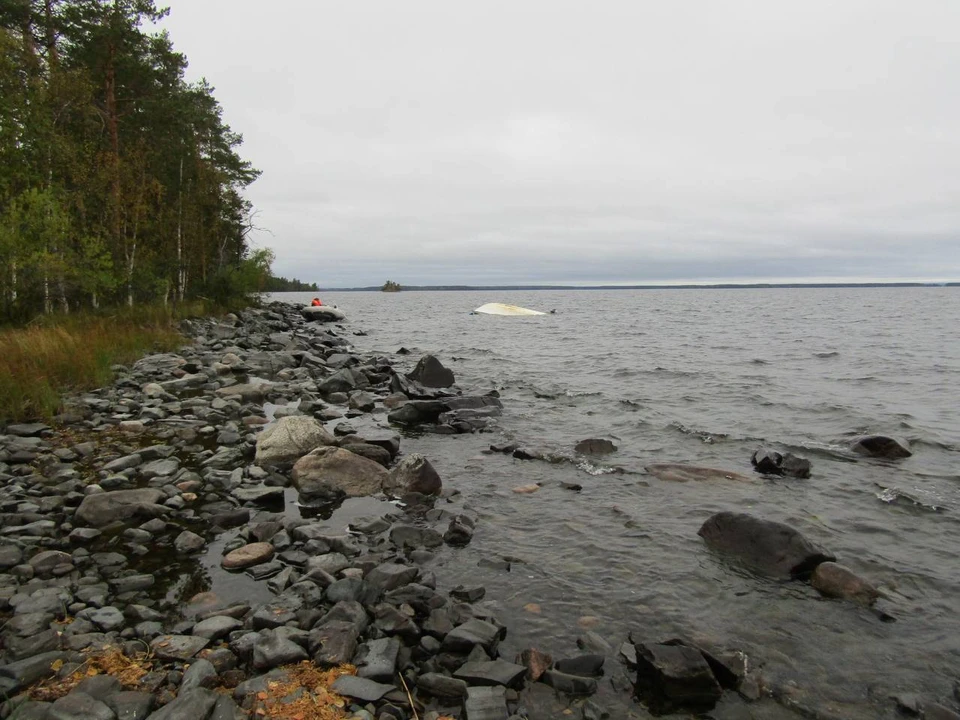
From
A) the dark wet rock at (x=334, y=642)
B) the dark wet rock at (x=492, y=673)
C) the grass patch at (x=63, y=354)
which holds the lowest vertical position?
the dark wet rock at (x=492, y=673)

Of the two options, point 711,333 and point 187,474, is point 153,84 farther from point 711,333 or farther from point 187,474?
point 711,333

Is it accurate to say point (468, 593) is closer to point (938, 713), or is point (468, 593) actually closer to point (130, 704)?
point (130, 704)

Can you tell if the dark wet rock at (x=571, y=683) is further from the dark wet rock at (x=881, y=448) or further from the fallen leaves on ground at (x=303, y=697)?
the dark wet rock at (x=881, y=448)

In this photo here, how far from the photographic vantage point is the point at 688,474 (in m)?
10.4

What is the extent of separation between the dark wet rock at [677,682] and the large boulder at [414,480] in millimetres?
4792

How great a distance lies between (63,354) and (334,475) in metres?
9.58

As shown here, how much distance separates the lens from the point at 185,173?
34938mm

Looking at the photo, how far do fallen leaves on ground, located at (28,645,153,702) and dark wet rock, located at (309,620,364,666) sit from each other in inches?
47.8

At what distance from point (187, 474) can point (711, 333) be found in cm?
4358

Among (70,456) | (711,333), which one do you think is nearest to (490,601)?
(70,456)

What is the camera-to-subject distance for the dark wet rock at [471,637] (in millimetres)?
4934

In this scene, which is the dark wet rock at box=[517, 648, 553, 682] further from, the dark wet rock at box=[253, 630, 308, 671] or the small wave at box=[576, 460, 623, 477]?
the small wave at box=[576, 460, 623, 477]

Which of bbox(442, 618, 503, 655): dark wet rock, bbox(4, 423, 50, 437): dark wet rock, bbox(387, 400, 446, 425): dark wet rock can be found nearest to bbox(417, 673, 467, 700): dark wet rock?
bbox(442, 618, 503, 655): dark wet rock

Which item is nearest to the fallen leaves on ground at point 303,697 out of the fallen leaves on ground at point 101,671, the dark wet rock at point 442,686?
the dark wet rock at point 442,686
